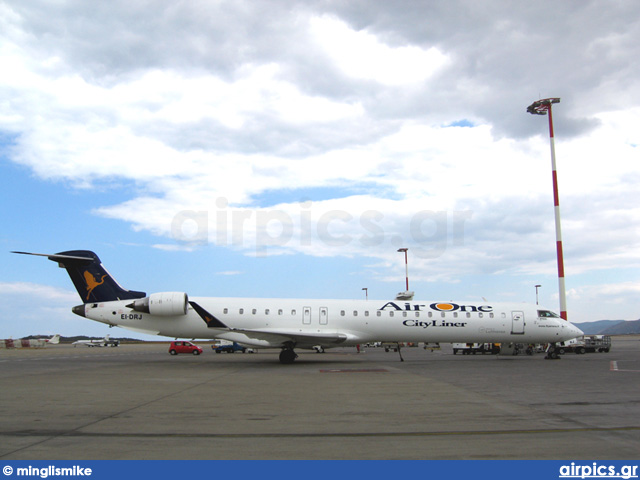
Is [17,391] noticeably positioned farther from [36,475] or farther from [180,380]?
[36,475]

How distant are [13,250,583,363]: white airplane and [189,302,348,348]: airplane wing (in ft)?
0.32

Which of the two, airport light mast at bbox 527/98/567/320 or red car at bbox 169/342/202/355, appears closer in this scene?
airport light mast at bbox 527/98/567/320

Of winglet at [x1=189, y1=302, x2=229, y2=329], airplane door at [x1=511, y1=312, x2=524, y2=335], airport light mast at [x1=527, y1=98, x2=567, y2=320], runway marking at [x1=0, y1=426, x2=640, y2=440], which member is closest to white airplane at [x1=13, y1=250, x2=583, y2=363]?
airplane door at [x1=511, y1=312, x2=524, y2=335]

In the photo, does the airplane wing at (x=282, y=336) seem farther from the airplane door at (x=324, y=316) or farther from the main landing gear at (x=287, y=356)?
the airplane door at (x=324, y=316)

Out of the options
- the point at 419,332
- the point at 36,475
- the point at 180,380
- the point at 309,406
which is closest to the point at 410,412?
the point at 309,406

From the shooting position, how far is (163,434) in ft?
24.6

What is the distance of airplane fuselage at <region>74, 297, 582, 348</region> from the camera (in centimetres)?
2438

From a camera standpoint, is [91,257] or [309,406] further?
[91,257]

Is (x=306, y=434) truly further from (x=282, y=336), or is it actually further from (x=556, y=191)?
(x=556, y=191)

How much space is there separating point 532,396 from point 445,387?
264 cm

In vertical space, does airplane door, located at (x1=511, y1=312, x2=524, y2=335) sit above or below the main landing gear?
above

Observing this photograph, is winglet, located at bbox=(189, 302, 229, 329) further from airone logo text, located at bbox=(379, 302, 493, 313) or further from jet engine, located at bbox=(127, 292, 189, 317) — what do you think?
airone logo text, located at bbox=(379, 302, 493, 313)

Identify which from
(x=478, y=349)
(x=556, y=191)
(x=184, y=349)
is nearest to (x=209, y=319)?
(x=184, y=349)

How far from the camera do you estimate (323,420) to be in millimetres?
8664
